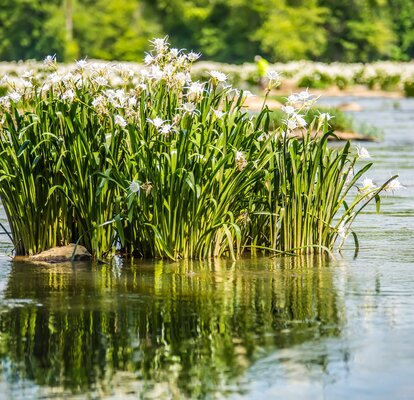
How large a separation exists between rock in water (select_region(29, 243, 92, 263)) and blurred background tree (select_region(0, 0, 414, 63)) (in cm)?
7644

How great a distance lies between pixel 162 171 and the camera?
346 inches

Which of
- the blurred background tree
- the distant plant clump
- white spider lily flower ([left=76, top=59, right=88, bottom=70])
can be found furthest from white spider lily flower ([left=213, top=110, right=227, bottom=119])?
the blurred background tree

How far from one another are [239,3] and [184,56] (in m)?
82.8

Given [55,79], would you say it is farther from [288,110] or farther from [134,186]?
[288,110]

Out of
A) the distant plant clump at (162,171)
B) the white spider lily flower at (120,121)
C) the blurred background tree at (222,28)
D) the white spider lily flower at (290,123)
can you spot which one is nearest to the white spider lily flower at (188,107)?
the distant plant clump at (162,171)

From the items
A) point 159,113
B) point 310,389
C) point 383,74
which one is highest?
point 383,74

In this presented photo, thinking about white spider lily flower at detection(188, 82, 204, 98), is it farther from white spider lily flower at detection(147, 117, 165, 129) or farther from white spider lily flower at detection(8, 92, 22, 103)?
white spider lily flower at detection(8, 92, 22, 103)

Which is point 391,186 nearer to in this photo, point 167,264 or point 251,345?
point 167,264

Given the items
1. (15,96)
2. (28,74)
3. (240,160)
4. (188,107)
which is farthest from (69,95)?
(240,160)

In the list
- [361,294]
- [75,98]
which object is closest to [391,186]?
[361,294]

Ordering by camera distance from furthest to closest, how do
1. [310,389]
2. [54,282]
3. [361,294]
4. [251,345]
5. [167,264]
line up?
[167,264]
[54,282]
[361,294]
[251,345]
[310,389]

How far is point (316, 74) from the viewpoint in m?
59.8

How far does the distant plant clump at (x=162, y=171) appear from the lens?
8.86 m

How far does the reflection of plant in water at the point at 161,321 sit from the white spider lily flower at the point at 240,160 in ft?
2.06
